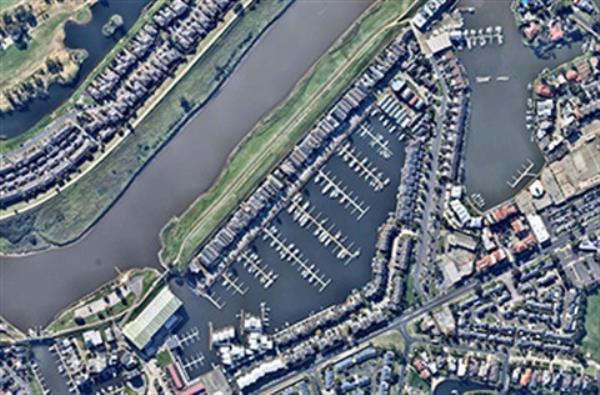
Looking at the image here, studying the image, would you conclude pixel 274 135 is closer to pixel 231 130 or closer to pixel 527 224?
pixel 231 130

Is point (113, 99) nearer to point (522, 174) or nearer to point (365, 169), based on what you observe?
point (365, 169)

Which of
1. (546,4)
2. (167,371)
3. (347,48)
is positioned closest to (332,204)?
(347,48)

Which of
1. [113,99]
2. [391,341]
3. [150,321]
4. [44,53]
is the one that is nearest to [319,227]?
[391,341]

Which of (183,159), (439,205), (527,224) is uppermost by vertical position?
(183,159)

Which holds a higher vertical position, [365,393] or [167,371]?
[167,371]
